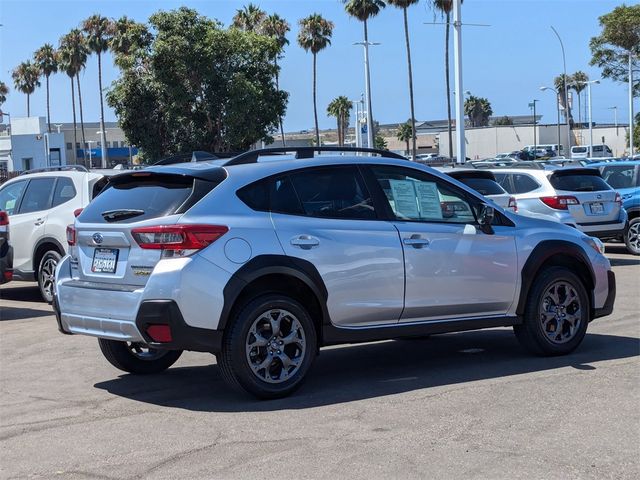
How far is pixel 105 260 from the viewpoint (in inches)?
276

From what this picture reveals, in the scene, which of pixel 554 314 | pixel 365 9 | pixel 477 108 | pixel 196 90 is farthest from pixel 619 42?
pixel 477 108

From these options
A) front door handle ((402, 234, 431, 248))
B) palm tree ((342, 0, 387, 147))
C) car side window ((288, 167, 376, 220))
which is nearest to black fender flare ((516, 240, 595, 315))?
front door handle ((402, 234, 431, 248))

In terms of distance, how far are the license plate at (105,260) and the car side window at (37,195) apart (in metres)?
6.80

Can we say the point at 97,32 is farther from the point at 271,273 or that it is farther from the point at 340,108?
the point at 271,273

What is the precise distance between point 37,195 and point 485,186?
23.2 feet

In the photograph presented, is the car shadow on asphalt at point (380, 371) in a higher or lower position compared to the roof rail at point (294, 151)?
lower

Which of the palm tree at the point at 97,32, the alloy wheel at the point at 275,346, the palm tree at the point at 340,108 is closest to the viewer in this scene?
the alloy wheel at the point at 275,346

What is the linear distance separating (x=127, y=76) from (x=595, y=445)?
37143 mm

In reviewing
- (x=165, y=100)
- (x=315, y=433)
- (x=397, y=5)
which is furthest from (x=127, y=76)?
(x=315, y=433)

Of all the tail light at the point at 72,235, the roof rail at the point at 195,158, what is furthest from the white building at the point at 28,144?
the tail light at the point at 72,235

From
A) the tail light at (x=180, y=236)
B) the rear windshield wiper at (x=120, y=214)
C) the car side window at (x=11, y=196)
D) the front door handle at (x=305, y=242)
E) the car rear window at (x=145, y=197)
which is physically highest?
the car side window at (x=11, y=196)

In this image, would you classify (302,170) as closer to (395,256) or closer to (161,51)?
(395,256)

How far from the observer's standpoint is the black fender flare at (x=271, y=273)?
6.59 m

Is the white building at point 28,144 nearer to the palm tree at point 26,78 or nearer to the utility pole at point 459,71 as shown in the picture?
the palm tree at point 26,78
